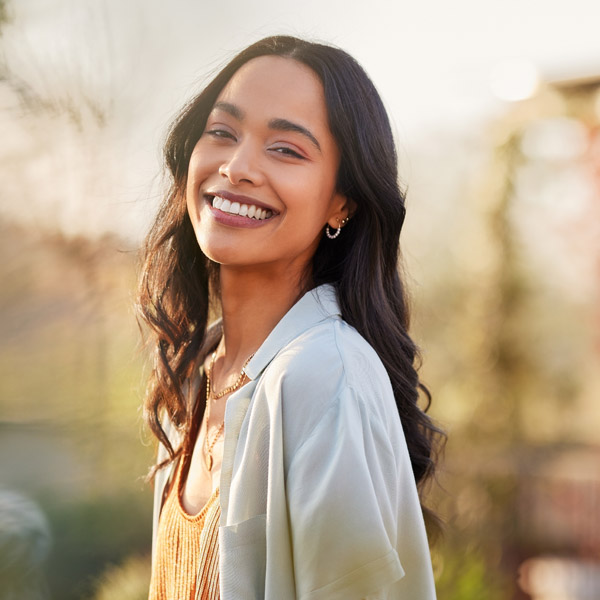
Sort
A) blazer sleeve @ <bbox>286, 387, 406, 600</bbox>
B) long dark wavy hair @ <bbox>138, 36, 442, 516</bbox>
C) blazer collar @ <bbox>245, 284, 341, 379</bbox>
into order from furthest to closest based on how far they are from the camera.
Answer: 1. long dark wavy hair @ <bbox>138, 36, 442, 516</bbox>
2. blazer collar @ <bbox>245, 284, 341, 379</bbox>
3. blazer sleeve @ <bbox>286, 387, 406, 600</bbox>

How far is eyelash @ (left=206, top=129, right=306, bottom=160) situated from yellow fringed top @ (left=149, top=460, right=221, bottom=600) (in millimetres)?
655

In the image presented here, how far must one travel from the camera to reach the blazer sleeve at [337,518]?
1139mm

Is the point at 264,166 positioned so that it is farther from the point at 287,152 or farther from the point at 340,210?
the point at 340,210

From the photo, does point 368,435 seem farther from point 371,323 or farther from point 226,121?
point 226,121

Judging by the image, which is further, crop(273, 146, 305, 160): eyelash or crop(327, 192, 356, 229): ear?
crop(327, 192, 356, 229): ear

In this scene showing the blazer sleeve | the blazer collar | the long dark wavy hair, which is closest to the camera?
the blazer sleeve

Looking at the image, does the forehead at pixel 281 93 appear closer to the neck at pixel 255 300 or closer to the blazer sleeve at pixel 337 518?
the neck at pixel 255 300

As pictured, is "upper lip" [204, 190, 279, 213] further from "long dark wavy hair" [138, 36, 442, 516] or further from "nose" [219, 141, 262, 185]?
"long dark wavy hair" [138, 36, 442, 516]

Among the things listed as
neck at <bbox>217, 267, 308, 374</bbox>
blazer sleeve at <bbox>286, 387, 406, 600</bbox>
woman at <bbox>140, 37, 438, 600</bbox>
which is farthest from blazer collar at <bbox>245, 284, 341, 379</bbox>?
blazer sleeve at <bbox>286, 387, 406, 600</bbox>

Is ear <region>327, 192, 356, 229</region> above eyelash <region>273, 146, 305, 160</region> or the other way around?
the other way around

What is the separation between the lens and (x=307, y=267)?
164 centimetres

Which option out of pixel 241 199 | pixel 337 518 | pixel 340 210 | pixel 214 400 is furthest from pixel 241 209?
pixel 337 518

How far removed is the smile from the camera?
144cm

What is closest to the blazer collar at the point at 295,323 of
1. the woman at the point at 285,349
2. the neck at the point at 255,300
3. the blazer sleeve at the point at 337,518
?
the woman at the point at 285,349
